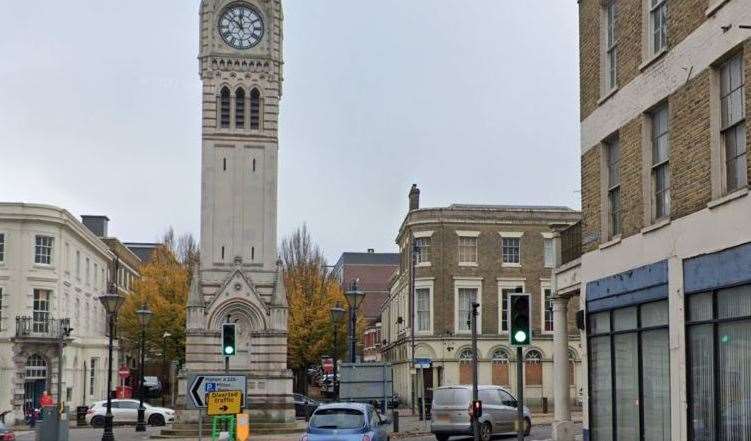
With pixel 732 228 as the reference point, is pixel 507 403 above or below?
below

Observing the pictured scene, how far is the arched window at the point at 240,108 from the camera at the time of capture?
50.4 m

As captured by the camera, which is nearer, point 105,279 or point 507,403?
point 507,403

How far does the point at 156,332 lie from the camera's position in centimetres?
7231

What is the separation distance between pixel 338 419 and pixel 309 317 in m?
51.1

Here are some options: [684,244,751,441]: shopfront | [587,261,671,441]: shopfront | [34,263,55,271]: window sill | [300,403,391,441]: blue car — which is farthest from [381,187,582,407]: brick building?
[684,244,751,441]: shopfront

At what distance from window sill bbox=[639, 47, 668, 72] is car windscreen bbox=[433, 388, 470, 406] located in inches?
590

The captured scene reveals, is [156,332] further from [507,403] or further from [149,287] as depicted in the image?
[507,403]

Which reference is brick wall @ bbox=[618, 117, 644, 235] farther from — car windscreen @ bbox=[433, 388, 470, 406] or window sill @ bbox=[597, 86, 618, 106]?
car windscreen @ bbox=[433, 388, 470, 406]

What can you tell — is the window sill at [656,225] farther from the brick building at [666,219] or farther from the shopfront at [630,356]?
the shopfront at [630,356]

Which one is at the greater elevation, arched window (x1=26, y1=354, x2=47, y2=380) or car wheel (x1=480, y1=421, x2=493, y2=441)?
arched window (x1=26, y1=354, x2=47, y2=380)

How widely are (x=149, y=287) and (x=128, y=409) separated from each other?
24.2 metres

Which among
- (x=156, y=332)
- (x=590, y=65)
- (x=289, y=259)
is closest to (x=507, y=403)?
(x=590, y=65)

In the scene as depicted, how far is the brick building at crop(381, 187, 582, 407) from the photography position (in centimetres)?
6228

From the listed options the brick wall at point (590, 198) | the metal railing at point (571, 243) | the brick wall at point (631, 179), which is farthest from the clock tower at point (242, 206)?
the brick wall at point (631, 179)
